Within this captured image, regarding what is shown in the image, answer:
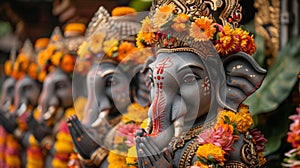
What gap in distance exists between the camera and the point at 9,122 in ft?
18.7

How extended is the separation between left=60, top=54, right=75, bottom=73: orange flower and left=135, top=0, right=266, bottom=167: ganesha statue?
1.72m

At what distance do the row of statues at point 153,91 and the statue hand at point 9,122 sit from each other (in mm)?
507

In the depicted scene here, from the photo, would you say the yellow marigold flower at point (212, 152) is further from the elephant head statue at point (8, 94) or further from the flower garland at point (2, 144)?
the elephant head statue at point (8, 94)

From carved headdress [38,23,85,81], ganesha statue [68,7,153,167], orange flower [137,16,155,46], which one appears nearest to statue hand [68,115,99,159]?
ganesha statue [68,7,153,167]

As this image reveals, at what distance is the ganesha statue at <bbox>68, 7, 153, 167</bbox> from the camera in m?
3.94

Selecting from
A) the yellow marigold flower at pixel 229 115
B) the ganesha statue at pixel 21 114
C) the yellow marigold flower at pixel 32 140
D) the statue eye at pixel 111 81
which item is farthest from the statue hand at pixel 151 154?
the ganesha statue at pixel 21 114

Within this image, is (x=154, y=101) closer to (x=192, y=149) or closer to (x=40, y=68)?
(x=192, y=149)

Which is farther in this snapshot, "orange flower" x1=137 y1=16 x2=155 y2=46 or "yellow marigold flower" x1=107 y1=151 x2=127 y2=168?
"yellow marigold flower" x1=107 y1=151 x2=127 y2=168

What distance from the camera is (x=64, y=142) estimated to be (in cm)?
466

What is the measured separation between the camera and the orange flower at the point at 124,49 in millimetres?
4027

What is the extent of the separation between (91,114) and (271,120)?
1134 millimetres

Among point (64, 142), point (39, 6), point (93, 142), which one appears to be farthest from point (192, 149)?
point (39, 6)

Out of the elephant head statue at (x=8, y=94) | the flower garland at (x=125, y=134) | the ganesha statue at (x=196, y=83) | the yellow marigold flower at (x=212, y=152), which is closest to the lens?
the yellow marigold flower at (x=212, y=152)

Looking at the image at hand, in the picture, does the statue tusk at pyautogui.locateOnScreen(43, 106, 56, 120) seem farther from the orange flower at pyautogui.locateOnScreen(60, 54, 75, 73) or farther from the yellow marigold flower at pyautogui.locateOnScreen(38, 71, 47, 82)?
the yellow marigold flower at pyautogui.locateOnScreen(38, 71, 47, 82)
